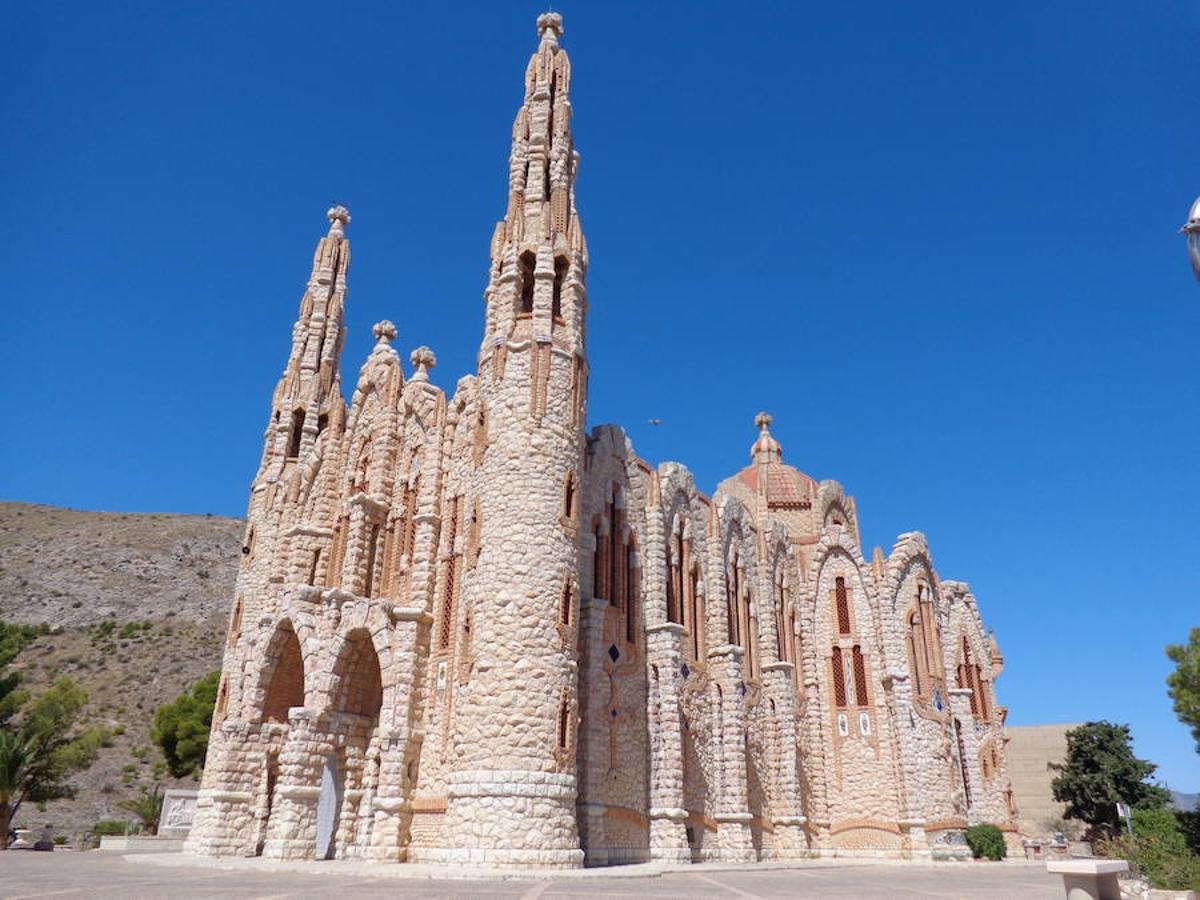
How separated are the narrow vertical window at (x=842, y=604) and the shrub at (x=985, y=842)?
292 inches

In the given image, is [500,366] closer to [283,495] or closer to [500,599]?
[500,599]

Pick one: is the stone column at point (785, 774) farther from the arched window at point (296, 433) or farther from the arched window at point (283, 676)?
the arched window at point (296, 433)

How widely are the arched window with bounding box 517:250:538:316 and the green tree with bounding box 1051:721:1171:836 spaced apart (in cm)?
3397

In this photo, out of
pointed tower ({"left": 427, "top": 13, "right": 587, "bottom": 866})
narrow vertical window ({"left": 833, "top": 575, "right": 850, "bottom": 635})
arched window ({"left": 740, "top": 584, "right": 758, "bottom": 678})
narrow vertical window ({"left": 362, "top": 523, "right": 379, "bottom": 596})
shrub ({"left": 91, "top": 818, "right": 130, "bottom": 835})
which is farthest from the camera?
shrub ({"left": 91, "top": 818, "right": 130, "bottom": 835})

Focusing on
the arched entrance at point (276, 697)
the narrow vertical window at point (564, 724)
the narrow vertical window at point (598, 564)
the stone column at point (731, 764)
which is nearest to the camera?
the narrow vertical window at point (564, 724)

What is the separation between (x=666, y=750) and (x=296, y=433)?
17739 mm

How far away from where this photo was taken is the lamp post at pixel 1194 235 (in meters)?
8.14

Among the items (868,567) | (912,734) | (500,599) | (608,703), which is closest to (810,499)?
(868,567)

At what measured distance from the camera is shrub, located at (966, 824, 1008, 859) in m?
28.5

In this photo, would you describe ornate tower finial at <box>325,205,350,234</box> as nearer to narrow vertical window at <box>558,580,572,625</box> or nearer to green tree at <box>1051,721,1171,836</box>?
narrow vertical window at <box>558,580,572,625</box>

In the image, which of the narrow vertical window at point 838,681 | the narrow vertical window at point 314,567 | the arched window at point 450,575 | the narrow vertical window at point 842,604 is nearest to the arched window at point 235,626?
the narrow vertical window at point 314,567

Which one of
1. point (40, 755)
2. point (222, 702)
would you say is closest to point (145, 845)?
point (222, 702)

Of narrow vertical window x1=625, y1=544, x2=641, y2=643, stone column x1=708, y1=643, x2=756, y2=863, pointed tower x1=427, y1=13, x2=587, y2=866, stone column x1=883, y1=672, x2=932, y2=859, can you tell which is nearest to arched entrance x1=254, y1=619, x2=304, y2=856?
pointed tower x1=427, y1=13, x2=587, y2=866

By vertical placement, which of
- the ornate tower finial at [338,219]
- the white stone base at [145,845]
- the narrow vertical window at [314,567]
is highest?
the ornate tower finial at [338,219]
